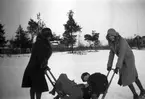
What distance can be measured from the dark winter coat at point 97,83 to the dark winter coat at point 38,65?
0.37 metres

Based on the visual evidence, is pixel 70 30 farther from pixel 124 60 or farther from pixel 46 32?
pixel 124 60

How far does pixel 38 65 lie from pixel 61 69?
0.21m

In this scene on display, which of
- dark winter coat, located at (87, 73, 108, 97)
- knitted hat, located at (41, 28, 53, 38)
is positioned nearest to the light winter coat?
dark winter coat, located at (87, 73, 108, 97)

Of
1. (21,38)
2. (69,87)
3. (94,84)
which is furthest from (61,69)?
(21,38)

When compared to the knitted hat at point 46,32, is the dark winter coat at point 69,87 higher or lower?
lower

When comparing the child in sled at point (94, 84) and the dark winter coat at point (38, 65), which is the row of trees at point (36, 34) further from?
the child in sled at point (94, 84)

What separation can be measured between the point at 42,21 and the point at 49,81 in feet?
1.66

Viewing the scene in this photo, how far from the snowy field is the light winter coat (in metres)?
0.05

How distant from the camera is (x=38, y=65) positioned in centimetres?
178

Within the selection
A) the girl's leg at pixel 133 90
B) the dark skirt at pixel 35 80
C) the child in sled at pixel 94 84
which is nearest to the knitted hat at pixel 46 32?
the dark skirt at pixel 35 80

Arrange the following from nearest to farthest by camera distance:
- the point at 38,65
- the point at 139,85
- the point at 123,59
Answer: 1. the point at 38,65
2. the point at 123,59
3. the point at 139,85

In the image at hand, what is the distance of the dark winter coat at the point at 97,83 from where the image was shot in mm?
1841

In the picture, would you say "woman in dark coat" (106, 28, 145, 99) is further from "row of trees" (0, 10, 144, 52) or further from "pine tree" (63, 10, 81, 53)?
"pine tree" (63, 10, 81, 53)

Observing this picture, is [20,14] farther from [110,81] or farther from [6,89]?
[110,81]
